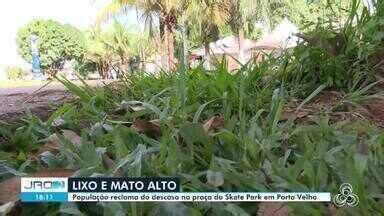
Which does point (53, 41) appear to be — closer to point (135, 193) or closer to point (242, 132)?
point (242, 132)

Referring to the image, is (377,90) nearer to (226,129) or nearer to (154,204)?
(226,129)

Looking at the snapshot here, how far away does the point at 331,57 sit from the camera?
2.31m

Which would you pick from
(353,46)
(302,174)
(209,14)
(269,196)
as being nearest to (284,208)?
(269,196)

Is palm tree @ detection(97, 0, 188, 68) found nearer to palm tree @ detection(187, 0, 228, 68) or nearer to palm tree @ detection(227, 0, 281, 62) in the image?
palm tree @ detection(187, 0, 228, 68)

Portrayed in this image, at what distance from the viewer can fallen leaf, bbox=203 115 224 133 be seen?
1.74 metres

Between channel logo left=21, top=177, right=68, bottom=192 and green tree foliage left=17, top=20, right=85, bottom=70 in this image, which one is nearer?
channel logo left=21, top=177, right=68, bottom=192

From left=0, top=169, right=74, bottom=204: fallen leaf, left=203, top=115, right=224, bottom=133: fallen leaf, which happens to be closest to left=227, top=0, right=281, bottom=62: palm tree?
left=203, top=115, right=224, bottom=133: fallen leaf

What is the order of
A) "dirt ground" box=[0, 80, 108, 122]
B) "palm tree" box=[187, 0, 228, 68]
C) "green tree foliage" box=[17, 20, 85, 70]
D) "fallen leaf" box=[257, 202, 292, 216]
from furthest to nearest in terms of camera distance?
"green tree foliage" box=[17, 20, 85, 70] < "palm tree" box=[187, 0, 228, 68] < "dirt ground" box=[0, 80, 108, 122] < "fallen leaf" box=[257, 202, 292, 216]

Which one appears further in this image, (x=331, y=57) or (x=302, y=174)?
(x=331, y=57)

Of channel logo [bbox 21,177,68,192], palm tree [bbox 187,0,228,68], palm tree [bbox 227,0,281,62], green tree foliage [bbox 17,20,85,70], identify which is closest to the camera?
channel logo [bbox 21,177,68,192]

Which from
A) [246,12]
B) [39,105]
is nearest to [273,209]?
[39,105]

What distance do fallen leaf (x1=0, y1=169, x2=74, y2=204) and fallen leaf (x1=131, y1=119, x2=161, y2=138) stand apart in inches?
16.1

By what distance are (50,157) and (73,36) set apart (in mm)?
41363

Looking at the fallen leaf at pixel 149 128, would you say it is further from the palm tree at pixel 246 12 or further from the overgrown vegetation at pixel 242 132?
the palm tree at pixel 246 12
